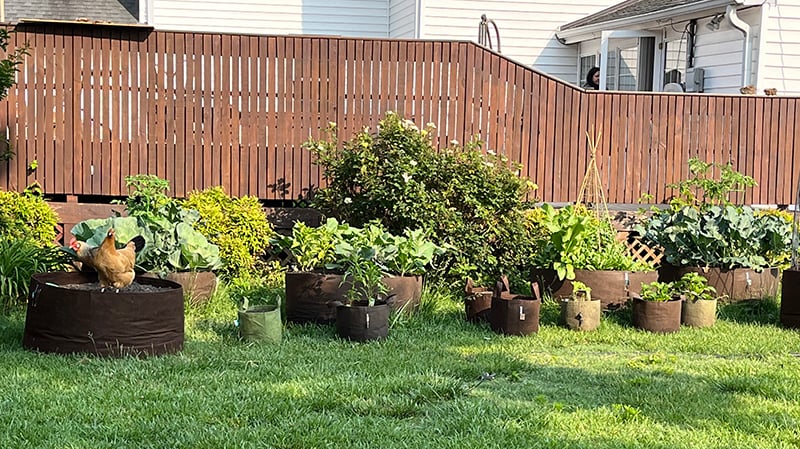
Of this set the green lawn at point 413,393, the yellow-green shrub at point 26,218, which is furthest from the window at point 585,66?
the yellow-green shrub at point 26,218

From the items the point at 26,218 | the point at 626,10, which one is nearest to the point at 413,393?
the point at 26,218

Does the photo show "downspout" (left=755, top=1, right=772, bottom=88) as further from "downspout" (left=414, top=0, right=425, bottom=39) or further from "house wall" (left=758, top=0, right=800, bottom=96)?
"downspout" (left=414, top=0, right=425, bottom=39)

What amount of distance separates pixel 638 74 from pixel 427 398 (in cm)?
1033

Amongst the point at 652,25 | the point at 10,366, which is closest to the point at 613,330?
the point at 10,366

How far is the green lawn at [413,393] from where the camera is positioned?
4137 mm

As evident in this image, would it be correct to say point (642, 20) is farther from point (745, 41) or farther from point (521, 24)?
point (521, 24)

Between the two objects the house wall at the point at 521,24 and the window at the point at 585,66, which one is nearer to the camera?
the house wall at the point at 521,24

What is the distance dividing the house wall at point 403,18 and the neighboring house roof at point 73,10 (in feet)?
17.1

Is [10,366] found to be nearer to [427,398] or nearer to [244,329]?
[244,329]

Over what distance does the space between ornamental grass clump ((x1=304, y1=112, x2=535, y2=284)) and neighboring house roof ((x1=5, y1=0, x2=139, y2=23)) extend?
35.3ft

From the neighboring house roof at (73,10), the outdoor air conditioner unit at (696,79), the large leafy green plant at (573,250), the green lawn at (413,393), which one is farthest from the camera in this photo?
the neighboring house roof at (73,10)

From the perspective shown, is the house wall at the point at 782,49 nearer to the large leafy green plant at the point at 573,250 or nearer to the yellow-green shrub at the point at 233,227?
the large leafy green plant at the point at 573,250

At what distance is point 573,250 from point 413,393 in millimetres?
2993

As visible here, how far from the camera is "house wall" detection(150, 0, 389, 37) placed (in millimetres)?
14609
